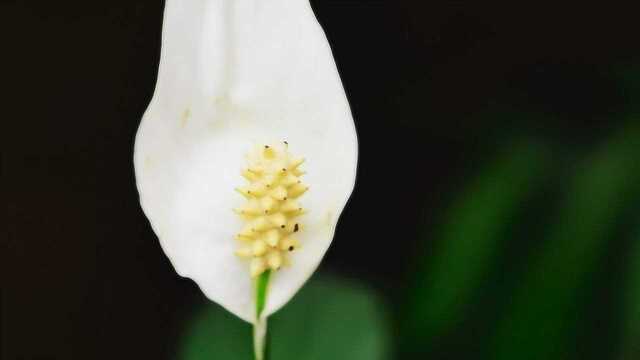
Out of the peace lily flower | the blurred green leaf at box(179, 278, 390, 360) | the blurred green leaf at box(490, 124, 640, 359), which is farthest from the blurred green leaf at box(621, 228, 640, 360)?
the peace lily flower

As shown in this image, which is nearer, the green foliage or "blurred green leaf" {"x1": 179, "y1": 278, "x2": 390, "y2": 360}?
the green foliage

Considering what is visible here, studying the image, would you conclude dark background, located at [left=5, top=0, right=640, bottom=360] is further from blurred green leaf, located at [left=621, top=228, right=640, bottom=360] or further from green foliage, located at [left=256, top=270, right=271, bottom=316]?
green foliage, located at [left=256, top=270, right=271, bottom=316]

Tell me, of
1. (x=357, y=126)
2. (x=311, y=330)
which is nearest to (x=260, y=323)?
(x=311, y=330)

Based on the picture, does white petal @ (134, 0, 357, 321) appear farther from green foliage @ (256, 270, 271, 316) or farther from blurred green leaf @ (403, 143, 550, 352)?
blurred green leaf @ (403, 143, 550, 352)

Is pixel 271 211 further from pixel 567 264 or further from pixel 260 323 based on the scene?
pixel 567 264

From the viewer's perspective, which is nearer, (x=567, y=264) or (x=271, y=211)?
(x=271, y=211)

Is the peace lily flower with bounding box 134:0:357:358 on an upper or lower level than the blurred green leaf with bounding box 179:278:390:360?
upper

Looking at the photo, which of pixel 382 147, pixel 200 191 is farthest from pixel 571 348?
pixel 200 191

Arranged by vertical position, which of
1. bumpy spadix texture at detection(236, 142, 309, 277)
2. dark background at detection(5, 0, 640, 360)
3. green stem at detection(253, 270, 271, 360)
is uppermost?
dark background at detection(5, 0, 640, 360)
